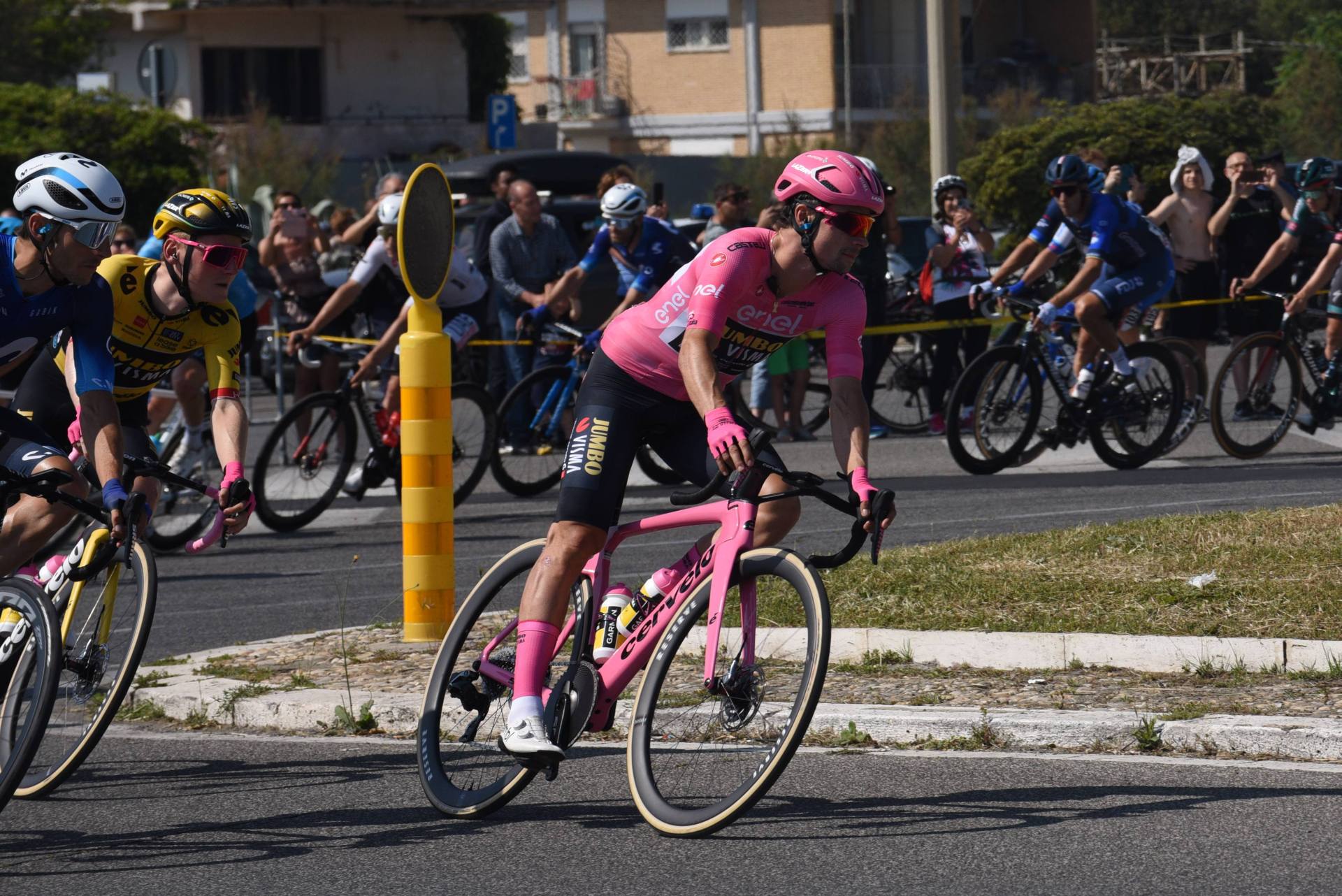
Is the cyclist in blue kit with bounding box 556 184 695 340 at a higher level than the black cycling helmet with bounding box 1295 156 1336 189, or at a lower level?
lower

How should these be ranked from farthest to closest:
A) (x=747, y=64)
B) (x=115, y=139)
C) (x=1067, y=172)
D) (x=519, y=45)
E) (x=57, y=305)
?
1. (x=519, y=45)
2. (x=747, y=64)
3. (x=115, y=139)
4. (x=1067, y=172)
5. (x=57, y=305)

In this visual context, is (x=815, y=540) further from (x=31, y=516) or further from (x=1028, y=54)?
(x=1028, y=54)

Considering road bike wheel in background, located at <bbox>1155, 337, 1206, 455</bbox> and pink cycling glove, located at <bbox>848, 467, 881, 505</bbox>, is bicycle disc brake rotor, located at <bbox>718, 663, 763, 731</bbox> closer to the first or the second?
pink cycling glove, located at <bbox>848, 467, 881, 505</bbox>

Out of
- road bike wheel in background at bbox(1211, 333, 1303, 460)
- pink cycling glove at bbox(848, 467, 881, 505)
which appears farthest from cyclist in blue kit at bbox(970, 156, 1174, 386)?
pink cycling glove at bbox(848, 467, 881, 505)

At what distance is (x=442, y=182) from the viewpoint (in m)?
8.52

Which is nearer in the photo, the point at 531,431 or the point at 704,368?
the point at 704,368

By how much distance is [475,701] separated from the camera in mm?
5906

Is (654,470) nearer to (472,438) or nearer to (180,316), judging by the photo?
(472,438)

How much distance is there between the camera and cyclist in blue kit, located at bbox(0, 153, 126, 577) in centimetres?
615

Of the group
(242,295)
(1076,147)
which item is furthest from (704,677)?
(1076,147)

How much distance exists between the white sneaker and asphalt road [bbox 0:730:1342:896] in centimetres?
24

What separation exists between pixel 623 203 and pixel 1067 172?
308 cm

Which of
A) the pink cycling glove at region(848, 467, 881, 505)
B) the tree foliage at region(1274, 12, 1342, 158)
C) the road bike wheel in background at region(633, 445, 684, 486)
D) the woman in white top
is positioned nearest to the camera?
the pink cycling glove at region(848, 467, 881, 505)

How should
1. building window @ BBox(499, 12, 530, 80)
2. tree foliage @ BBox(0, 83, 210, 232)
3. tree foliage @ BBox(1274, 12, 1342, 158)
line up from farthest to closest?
building window @ BBox(499, 12, 530, 80) < tree foliage @ BBox(1274, 12, 1342, 158) < tree foliage @ BBox(0, 83, 210, 232)
